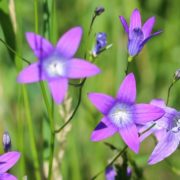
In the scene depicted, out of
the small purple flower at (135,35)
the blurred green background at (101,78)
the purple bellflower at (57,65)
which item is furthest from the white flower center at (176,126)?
the blurred green background at (101,78)

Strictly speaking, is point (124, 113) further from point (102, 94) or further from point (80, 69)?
point (80, 69)

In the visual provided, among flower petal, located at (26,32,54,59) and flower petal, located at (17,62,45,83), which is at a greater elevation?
flower petal, located at (26,32,54,59)

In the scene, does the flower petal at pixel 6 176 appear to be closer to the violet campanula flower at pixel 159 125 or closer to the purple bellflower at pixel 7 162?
the purple bellflower at pixel 7 162

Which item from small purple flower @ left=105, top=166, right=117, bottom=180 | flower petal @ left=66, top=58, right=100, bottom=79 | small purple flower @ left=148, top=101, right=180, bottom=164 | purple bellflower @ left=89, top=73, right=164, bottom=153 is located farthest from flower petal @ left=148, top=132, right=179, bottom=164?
flower petal @ left=66, top=58, right=100, bottom=79

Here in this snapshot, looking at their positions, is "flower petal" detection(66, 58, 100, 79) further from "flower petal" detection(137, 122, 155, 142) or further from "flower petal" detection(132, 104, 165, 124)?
"flower petal" detection(137, 122, 155, 142)

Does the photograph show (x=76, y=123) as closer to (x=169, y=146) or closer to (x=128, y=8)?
(x=128, y=8)

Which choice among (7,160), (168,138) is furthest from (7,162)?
(168,138)

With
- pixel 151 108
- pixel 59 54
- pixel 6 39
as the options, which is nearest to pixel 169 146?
pixel 151 108
